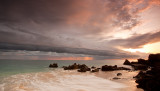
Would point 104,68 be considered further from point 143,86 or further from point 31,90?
point 31,90

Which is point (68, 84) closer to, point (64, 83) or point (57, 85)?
point (64, 83)

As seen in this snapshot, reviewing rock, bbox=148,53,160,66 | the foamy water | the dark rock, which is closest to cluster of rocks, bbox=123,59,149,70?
rock, bbox=148,53,160,66

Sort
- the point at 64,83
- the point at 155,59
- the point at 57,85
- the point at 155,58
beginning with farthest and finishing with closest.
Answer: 1. the point at 155,59
2. the point at 155,58
3. the point at 64,83
4. the point at 57,85

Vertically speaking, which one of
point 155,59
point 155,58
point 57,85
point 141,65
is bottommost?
point 141,65

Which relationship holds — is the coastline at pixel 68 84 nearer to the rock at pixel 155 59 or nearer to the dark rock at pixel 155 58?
the rock at pixel 155 59

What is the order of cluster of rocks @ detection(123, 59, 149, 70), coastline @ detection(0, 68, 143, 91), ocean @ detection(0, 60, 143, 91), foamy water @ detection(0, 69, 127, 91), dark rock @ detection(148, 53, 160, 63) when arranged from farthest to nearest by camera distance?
1. cluster of rocks @ detection(123, 59, 149, 70)
2. dark rock @ detection(148, 53, 160, 63)
3. ocean @ detection(0, 60, 143, 91)
4. coastline @ detection(0, 68, 143, 91)
5. foamy water @ detection(0, 69, 127, 91)

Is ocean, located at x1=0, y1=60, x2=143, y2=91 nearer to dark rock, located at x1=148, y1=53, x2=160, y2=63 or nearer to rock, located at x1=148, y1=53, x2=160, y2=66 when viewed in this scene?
rock, located at x1=148, y1=53, x2=160, y2=66

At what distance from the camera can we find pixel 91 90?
62.4 ft

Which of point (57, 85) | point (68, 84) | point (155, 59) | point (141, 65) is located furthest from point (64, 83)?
point (155, 59)

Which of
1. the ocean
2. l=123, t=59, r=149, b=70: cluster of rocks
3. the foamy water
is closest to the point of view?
the foamy water

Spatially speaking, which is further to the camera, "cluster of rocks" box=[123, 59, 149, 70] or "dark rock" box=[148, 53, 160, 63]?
"cluster of rocks" box=[123, 59, 149, 70]

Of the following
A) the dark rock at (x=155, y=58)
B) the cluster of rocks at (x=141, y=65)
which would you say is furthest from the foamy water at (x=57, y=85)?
the dark rock at (x=155, y=58)

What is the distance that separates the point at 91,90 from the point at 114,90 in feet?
14.4

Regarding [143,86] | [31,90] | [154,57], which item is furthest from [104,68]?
[31,90]
